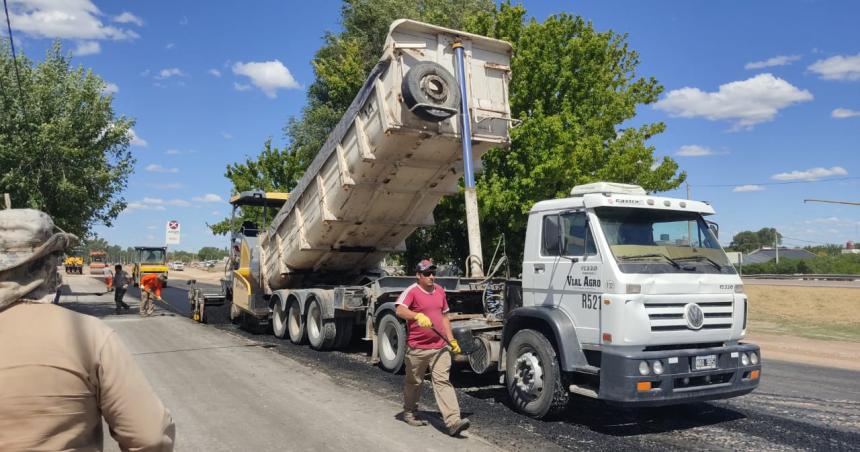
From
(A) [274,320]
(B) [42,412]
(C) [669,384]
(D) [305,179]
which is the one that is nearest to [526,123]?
(D) [305,179]

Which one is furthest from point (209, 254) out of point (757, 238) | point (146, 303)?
point (146, 303)

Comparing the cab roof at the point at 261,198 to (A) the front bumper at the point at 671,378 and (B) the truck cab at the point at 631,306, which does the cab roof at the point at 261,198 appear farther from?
(A) the front bumper at the point at 671,378

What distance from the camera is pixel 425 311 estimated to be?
22.1 feet

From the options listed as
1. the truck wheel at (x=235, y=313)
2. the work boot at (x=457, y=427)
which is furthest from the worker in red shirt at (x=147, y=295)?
the work boot at (x=457, y=427)

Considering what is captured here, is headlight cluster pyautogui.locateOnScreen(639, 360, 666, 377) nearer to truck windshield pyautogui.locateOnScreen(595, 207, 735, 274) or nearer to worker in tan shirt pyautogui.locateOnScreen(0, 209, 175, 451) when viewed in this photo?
truck windshield pyautogui.locateOnScreen(595, 207, 735, 274)

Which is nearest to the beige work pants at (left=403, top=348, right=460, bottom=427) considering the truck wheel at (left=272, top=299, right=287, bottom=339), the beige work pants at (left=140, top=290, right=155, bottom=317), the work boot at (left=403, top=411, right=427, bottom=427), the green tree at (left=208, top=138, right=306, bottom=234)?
the work boot at (left=403, top=411, right=427, bottom=427)

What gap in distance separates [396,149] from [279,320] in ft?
19.3

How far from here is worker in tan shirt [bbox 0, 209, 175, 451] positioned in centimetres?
183

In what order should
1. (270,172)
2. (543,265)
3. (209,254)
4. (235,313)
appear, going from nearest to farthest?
(543,265), (235,313), (270,172), (209,254)

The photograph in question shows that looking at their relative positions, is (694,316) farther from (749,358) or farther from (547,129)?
(547,129)

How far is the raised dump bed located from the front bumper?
4.42 m

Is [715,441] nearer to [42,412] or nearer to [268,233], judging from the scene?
[42,412]

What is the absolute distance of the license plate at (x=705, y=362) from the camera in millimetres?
6227

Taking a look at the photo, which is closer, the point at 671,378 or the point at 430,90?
the point at 671,378
